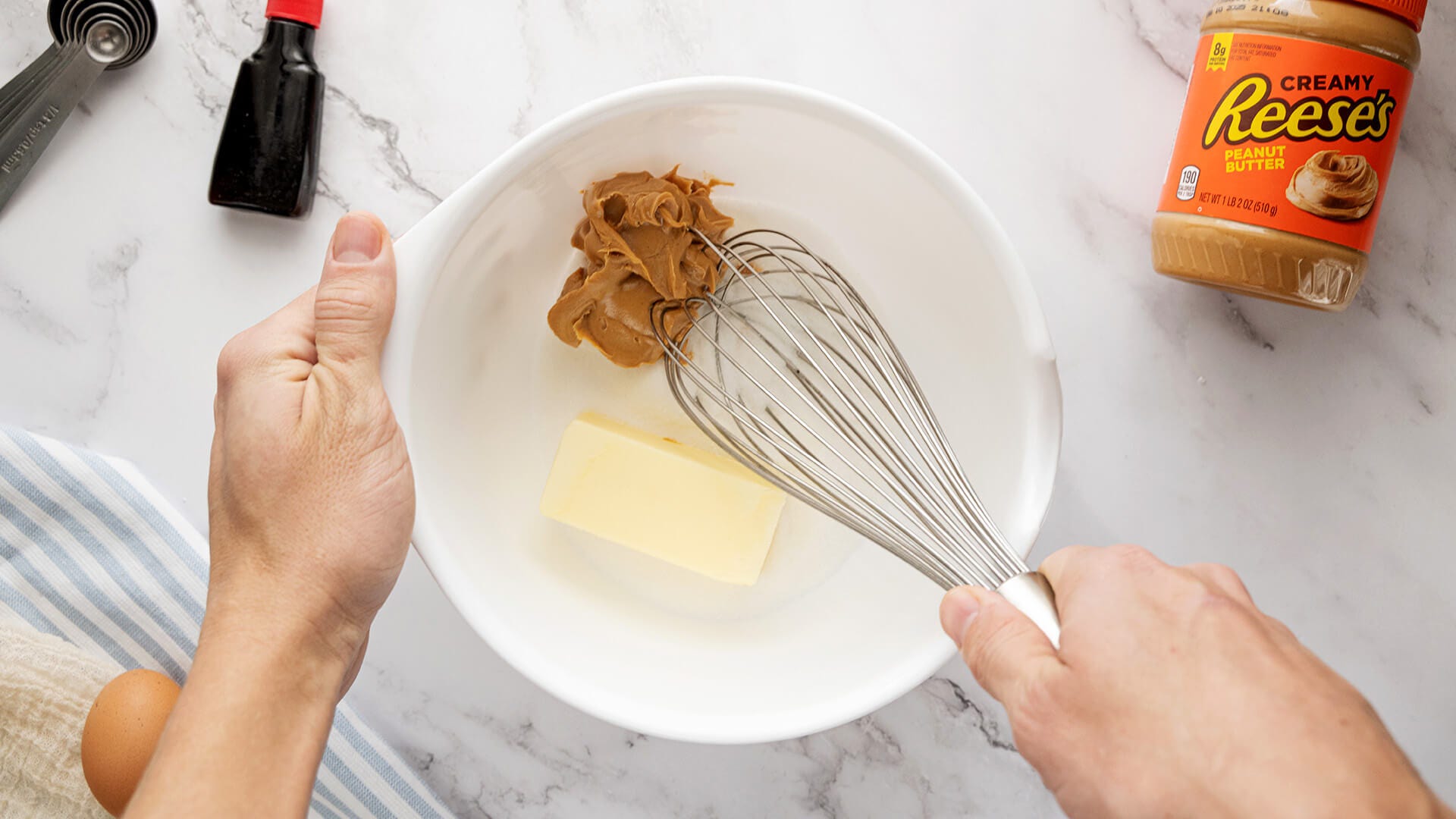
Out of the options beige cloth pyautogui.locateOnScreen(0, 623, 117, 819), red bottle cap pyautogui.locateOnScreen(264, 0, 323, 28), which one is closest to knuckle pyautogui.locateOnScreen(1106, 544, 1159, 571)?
red bottle cap pyautogui.locateOnScreen(264, 0, 323, 28)

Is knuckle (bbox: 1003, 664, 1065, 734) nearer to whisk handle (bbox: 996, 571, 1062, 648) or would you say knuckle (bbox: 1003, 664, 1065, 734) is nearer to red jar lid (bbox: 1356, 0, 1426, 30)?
whisk handle (bbox: 996, 571, 1062, 648)

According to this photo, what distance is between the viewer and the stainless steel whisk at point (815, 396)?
2.37 ft

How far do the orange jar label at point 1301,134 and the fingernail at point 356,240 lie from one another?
26.5 inches

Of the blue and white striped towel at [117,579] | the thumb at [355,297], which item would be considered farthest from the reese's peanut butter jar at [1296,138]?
the blue and white striped towel at [117,579]

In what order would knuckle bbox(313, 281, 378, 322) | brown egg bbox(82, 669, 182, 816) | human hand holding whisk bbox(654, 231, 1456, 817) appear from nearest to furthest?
human hand holding whisk bbox(654, 231, 1456, 817) → knuckle bbox(313, 281, 378, 322) → brown egg bbox(82, 669, 182, 816)

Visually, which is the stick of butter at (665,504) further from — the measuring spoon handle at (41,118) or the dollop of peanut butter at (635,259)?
the measuring spoon handle at (41,118)

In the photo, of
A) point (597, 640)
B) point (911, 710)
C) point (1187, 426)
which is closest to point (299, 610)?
point (597, 640)

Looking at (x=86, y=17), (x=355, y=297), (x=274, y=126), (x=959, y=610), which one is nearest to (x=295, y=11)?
(x=274, y=126)

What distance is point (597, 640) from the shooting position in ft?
2.86

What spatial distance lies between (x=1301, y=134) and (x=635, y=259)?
0.56m

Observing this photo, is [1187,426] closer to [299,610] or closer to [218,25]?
[299,610]

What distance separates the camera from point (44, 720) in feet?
2.92

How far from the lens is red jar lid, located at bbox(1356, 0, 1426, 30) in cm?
70

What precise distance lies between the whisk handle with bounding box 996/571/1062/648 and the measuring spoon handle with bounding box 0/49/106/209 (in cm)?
93
